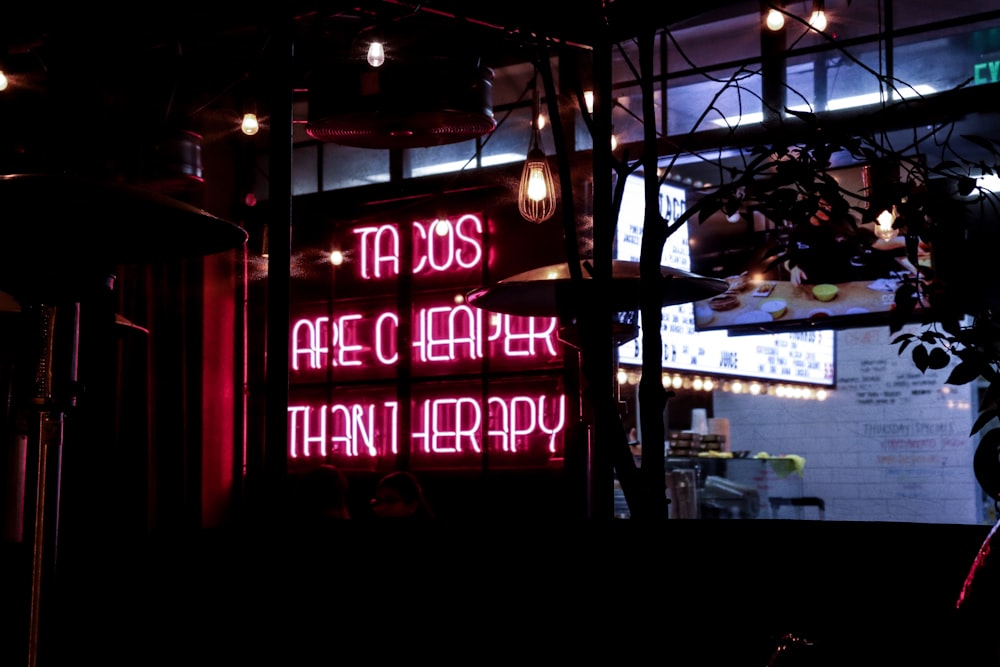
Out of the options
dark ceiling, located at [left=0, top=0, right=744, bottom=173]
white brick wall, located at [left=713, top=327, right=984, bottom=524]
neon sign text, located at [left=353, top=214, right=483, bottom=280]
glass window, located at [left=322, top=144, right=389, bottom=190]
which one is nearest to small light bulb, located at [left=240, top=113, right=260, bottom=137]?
dark ceiling, located at [left=0, top=0, right=744, bottom=173]

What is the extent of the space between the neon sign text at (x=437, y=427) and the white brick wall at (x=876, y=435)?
3.05 meters

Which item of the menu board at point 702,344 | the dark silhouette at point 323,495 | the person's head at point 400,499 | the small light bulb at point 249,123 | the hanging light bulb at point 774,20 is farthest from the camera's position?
the small light bulb at point 249,123

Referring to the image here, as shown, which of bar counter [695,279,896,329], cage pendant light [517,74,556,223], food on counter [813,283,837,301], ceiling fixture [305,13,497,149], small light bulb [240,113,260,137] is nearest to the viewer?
ceiling fixture [305,13,497,149]

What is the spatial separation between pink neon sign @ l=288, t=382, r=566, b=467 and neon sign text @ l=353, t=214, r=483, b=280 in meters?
0.87

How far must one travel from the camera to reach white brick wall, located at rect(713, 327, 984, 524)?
945cm

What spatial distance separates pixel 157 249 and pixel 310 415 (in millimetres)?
6246

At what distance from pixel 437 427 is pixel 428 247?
126 cm

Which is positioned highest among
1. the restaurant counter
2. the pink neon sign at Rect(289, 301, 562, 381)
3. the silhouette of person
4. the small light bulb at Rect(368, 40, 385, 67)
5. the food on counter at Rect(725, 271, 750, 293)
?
the small light bulb at Rect(368, 40, 385, 67)

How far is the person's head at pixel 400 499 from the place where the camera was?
22.5 ft

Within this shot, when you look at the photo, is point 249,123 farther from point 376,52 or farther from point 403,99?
point 403,99

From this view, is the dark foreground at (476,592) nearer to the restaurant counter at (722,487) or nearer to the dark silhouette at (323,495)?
the dark silhouette at (323,495)

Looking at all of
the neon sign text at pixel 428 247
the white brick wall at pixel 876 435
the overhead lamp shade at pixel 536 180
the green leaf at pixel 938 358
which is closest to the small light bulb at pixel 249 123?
the neon sign text at pixel 428 247

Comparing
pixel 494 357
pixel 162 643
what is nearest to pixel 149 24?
pixel 162 643

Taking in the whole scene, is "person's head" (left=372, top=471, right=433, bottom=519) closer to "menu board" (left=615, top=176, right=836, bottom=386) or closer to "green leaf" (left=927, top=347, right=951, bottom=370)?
"menu board" (left=615, top=176, right=836, bottom=386)
